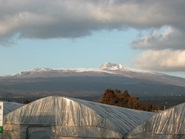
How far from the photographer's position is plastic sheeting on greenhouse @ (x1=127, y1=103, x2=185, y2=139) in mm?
20266

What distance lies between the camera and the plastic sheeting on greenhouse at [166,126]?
20266 millimetres

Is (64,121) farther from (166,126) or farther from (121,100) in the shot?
(121,100)

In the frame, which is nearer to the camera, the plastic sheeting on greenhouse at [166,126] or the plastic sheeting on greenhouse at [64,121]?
the plastic sheeting on greenhouse at [166,126]

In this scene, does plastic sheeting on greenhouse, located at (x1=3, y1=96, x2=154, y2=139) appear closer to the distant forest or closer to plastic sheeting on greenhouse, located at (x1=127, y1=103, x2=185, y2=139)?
Answer: plastic sheeting on greenhouse, located at (x1=127, y1=103, x2=185, y2=139)

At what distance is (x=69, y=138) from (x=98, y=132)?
64.9 inches

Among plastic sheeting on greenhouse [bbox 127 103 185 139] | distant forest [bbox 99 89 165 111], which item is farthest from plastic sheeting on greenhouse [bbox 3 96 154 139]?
distant forest [bbox 99 89 165 111]

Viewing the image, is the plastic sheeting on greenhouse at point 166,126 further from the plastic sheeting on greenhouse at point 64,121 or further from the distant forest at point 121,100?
the distant forest at point 121,100

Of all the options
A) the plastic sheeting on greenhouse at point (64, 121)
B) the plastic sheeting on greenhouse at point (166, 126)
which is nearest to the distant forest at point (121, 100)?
the plastic sheeting on greenhouse at point (64, 121)

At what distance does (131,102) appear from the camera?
6091 cm

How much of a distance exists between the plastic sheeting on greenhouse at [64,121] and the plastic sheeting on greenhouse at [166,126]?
3.70 ft

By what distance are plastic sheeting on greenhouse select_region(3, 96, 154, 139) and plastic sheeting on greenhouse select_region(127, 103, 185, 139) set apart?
1129 mm

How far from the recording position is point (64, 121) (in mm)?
22656

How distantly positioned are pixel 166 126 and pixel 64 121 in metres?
5.27

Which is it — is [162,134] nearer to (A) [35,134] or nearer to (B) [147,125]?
(B) [147,125]
